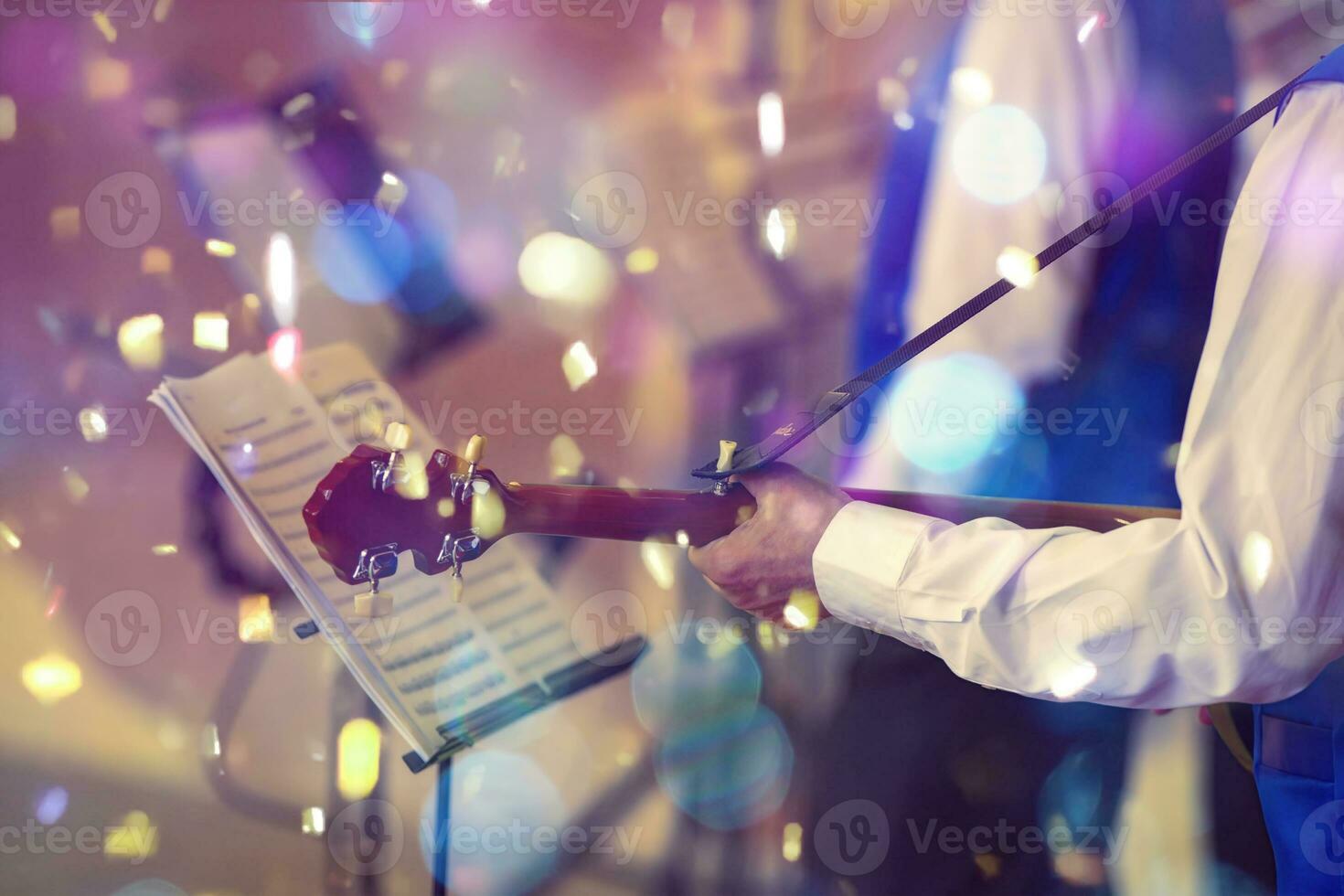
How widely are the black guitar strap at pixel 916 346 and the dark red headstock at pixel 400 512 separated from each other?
7.1 inches

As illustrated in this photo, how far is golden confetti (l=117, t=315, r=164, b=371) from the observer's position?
45.1 inches

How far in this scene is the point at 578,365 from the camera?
1179mm

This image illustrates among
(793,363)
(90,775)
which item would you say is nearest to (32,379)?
(90,775)

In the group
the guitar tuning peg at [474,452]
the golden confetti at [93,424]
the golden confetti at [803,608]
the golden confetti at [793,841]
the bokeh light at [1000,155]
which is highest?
the bokeh light at [1000,155]

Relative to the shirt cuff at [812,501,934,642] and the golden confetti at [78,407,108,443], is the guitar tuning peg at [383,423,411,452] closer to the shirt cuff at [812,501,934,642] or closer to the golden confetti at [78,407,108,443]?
the shirt cuff at [812,501,934,642]

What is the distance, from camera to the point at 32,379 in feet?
3.72

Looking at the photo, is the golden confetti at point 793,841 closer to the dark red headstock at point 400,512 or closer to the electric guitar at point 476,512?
the electric guitar at point 476,512

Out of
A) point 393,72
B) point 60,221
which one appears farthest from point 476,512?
point 60,221

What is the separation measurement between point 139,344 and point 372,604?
750 millimetres

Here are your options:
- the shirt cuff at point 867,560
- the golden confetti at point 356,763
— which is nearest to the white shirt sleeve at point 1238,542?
the shirt cuff at point 867,560

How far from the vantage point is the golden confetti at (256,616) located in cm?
116

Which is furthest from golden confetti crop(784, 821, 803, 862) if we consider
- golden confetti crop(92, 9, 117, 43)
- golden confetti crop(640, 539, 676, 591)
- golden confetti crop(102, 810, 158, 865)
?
golden confetti crop(92, 9, 117, 43)

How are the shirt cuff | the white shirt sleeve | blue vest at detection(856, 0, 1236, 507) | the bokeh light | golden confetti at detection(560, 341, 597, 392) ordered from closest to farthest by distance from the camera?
the white shirt sleeve < the shirt cuff < blue vest at detection(856, 0, 1236, 507) < the bokeh light < golden confetti at detection(560, 341, 597, 392)

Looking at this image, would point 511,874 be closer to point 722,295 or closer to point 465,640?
point 465,640
